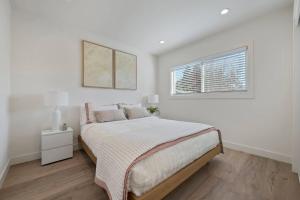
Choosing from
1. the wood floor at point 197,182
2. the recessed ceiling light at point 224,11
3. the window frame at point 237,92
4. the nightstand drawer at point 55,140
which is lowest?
the wood floor at point 197,182

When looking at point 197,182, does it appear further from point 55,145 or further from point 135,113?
point 55,145

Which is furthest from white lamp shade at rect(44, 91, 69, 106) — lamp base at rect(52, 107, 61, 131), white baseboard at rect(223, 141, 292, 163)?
white baseboard at rect(223, 141, 292, 163)

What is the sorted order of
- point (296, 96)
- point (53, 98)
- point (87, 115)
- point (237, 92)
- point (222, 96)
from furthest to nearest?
point (222, 96), point (237, 92), point (87, 115), point (53, 98), point (296, 96)

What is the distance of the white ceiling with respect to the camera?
7.00 feet

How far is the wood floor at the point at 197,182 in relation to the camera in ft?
4.88

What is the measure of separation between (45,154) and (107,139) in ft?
4.60

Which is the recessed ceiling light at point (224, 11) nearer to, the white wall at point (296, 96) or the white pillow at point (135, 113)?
the white wall at point (296, 96)

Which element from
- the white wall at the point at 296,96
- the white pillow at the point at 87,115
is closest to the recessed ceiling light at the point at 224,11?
A: the white wall at the point at 296,96

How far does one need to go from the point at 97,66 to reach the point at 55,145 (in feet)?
6.11

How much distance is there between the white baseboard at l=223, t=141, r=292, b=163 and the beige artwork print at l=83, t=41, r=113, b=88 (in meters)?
3.17

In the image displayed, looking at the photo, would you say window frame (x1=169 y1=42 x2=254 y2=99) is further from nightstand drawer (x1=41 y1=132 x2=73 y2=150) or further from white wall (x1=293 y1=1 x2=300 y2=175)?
nightstand drawer (x1=41 y1=132 x2=73 y2=150)

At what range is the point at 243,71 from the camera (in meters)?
2.73

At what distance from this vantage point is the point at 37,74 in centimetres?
245

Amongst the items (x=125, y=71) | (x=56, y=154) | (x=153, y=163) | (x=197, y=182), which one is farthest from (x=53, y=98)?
(x=197, y=182)
